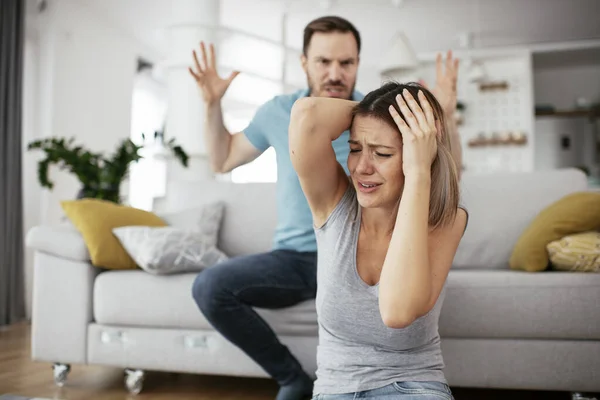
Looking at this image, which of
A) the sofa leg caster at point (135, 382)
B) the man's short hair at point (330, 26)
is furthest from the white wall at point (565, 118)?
the sofa leg caster at point (135, 382)

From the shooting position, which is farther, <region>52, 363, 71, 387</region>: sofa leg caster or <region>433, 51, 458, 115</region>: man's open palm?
<region>52, 363, 71, 387</region>: sofa leg caster

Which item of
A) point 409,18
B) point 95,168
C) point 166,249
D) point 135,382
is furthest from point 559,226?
point 409,18

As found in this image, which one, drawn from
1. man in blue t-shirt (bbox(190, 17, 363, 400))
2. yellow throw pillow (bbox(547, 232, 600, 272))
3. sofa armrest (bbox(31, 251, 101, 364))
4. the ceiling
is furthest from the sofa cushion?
the ceiling

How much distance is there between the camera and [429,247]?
1.10 meters

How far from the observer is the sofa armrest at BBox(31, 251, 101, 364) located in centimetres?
217

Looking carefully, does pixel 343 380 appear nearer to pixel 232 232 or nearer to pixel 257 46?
pixel 232 232

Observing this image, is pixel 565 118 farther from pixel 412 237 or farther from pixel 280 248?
pixel 412 237

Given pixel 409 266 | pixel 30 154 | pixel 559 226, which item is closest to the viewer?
pixel 409 266

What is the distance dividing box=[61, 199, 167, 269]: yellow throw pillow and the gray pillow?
0.04m

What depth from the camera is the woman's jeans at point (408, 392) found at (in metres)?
1.06

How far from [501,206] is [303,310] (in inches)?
43.7

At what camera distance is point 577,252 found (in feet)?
6.27

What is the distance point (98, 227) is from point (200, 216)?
490 mm

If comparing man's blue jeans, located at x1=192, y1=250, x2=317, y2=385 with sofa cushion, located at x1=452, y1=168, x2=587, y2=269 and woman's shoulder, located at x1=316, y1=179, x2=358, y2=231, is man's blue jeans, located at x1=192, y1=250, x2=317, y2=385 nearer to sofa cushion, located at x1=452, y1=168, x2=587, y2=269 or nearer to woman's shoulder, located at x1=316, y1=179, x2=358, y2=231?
woman's shoulder, located at x1=316, y1=179, x2=358, y2=231
